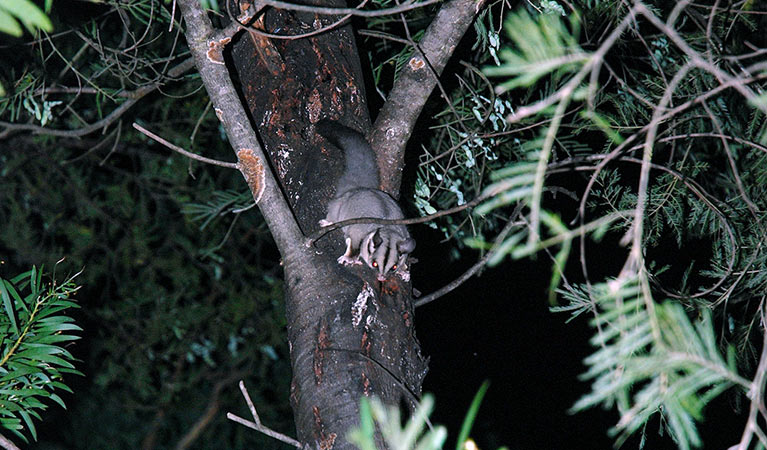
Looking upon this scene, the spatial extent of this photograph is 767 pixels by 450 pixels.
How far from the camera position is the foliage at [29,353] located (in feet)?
4.93

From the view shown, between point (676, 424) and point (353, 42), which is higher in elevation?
point (353, 42)

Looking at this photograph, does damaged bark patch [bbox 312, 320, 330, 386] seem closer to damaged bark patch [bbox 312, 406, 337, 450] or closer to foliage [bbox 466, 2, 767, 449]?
damaged bark patch [bbox 312, 406, 337, 450]

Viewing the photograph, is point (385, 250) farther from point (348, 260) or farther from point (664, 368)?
point (664, 368)

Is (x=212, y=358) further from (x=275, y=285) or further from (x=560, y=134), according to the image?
(x=560, y=134)

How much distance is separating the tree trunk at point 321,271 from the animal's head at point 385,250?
82 mm

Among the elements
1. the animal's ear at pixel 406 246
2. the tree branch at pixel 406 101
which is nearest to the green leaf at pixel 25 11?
the tree branch at pixel 406 101

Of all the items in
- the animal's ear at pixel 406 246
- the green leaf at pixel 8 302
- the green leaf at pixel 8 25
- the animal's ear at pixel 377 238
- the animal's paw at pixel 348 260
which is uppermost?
the green leaf at pixel 8 25

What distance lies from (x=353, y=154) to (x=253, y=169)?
318mm

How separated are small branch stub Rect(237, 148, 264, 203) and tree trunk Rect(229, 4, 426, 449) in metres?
0.16

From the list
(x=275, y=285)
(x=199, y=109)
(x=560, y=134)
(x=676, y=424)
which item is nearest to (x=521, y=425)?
(x=275, y=285)

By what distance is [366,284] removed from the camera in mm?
1690

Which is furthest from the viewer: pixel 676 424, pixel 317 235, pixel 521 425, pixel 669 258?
pixel 521 425

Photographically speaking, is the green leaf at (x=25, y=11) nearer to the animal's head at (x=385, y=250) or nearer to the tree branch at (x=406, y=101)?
the animal's head at (x=385, y=250)

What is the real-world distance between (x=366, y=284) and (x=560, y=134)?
168 cm
